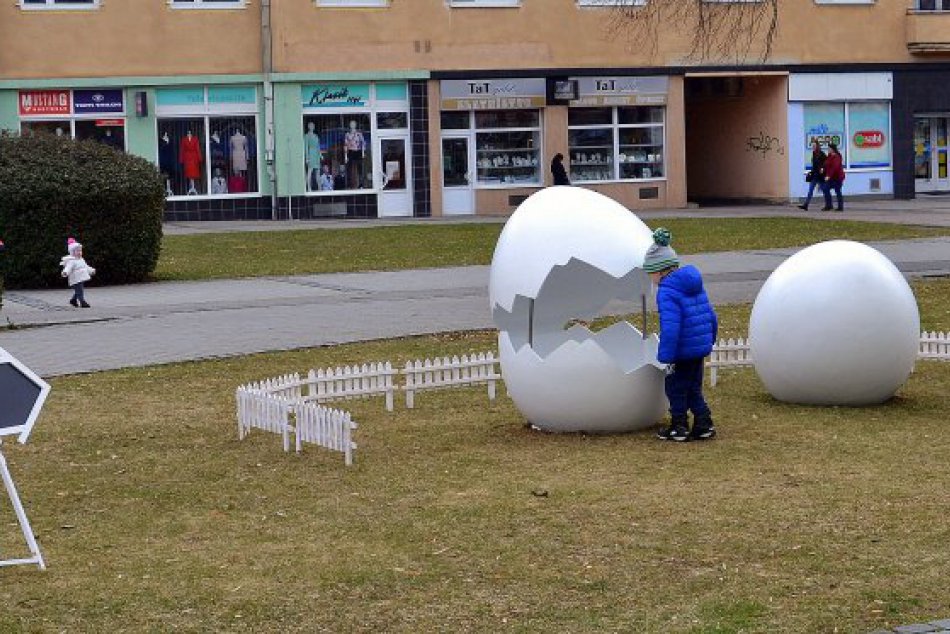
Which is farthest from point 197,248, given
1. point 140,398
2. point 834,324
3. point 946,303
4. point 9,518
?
point 9,518

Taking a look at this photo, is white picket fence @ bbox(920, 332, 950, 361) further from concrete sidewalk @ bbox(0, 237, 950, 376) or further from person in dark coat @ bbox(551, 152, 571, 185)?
person in dark coat @ bbox(551, 152, 571, 185)

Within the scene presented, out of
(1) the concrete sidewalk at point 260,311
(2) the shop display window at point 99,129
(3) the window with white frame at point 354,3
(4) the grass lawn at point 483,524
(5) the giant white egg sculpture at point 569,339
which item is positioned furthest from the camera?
(3) the window with white frame at point 354,3

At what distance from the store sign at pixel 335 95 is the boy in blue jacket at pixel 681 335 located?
3247 centimetres

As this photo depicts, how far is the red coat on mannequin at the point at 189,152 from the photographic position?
43.8 metres

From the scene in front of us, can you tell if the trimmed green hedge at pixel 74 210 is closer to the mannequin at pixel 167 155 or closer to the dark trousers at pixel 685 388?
the dark trousers at pixel 685 388

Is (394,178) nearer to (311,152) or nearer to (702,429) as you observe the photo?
(311,152)

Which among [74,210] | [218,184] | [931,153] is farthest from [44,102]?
[931,153]

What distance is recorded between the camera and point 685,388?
500 inches

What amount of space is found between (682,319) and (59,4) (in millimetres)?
32246

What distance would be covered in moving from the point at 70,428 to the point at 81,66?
98.1ft

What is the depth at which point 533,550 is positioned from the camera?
30.5 feet

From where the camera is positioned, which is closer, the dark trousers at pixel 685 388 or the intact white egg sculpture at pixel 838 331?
the dark trousers at pixel 685 388

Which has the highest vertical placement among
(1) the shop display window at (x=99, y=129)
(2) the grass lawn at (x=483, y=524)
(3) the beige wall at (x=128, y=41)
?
(3) the beige wall at (x=128, y=41)

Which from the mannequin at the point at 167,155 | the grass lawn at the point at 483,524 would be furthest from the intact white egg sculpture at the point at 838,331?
the mannequin at the point at 167,155
